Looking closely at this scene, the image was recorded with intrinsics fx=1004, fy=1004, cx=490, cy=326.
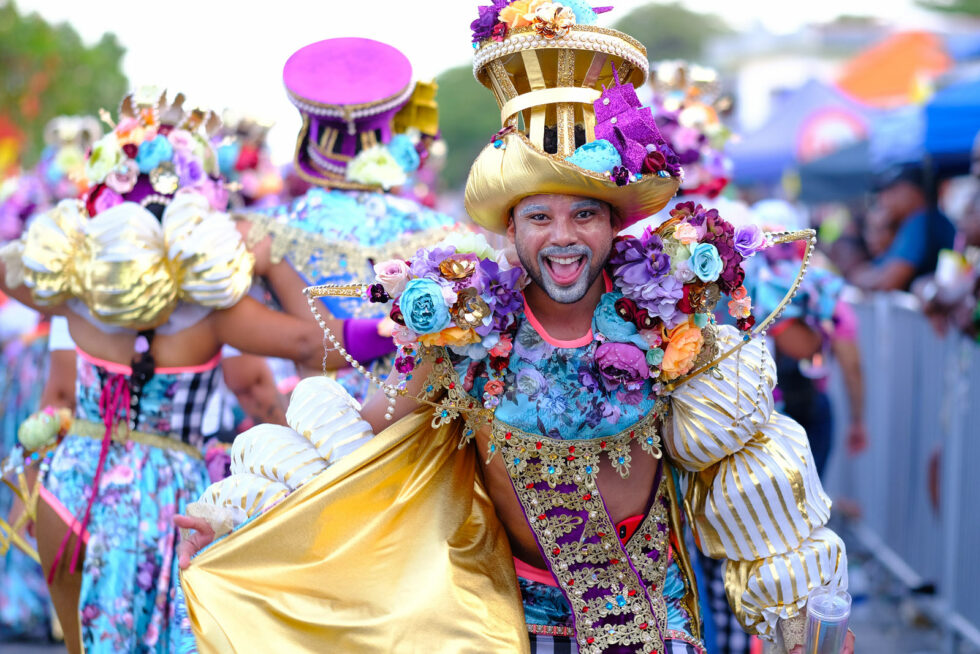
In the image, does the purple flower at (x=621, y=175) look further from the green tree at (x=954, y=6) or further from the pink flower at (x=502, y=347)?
the green tree at (x=954, y=6)

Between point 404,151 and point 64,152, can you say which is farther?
point 64,152

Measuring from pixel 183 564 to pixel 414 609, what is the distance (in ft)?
1.94

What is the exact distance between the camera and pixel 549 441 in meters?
2.49

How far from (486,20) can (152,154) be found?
1566mm

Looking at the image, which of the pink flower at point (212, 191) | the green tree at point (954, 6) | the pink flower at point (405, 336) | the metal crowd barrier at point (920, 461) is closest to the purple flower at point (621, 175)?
the pink flower at point (405, 336)

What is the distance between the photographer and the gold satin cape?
2381 mm

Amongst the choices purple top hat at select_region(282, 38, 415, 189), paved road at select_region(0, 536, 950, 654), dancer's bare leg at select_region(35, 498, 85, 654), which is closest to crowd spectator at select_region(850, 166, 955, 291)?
paved road at select_region(0, 536, 950, 654)

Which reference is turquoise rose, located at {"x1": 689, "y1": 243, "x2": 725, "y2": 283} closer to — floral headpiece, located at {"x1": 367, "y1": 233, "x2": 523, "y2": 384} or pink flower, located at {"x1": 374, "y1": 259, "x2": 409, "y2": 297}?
floral headpiece, located at {"x1": 367, "y1": 233, "x2": 523, "y2": 384}

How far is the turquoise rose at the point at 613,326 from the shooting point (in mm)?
2471

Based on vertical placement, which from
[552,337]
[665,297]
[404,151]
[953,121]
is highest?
[953,121]

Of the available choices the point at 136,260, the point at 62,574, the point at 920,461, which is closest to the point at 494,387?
the point at 136,260

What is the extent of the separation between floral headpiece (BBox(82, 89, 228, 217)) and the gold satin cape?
144 centimetres

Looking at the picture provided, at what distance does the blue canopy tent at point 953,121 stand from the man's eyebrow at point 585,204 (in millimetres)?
5248

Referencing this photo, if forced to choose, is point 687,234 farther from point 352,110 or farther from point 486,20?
point 352,110
